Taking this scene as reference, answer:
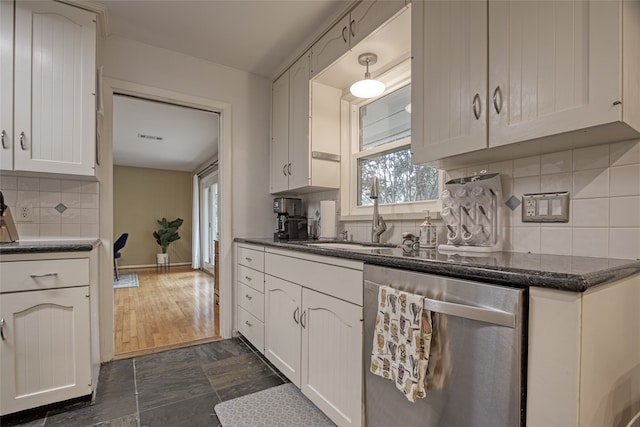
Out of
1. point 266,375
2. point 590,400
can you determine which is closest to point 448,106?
point 590,400

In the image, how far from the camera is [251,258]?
240 cm

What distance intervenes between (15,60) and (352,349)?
7.90 ft

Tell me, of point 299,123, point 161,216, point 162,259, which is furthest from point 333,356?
point 161,216

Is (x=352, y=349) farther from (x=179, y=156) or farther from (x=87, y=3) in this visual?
(x=179, y=156)

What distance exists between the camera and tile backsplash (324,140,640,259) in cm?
105

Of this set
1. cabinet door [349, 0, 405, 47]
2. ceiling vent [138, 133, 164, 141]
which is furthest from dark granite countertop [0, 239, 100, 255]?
ceiling vent [138, 133, 164, 141]

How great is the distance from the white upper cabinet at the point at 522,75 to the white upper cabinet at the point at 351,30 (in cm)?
22

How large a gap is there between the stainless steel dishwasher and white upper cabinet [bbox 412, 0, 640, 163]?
23.6 inches

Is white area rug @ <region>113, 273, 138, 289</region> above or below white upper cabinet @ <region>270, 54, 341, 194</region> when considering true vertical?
below

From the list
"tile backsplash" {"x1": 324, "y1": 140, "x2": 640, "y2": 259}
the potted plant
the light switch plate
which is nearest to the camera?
"tile backsplash" {"x1": 324, "y1": 140, "x2": 640, "y2": 259}

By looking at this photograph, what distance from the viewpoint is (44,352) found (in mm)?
1602

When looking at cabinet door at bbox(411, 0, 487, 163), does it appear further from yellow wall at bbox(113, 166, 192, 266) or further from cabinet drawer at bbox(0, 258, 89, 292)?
yellow wall at bbox(113, 166, 192, 266)

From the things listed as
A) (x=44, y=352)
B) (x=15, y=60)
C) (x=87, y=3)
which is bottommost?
(x=44, y=352)

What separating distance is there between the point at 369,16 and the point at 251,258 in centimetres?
179
